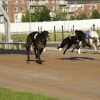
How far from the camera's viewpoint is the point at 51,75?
14.1m

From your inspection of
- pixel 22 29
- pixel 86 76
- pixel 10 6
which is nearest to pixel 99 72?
pixel 86 76

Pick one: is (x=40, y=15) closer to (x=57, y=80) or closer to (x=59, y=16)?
(x=59, y=16)

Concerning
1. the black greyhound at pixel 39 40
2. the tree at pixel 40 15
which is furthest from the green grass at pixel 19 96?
the tree at pixel 40 15

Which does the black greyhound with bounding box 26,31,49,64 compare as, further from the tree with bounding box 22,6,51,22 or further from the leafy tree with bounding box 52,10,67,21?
the leafy tree with bounding box 52,10,67,21

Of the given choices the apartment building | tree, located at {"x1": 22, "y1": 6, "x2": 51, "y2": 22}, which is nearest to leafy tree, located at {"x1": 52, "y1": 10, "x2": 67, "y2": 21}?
tree, located at {"x1": 22, "y1": 6, "x2": 51, "y2": 22}

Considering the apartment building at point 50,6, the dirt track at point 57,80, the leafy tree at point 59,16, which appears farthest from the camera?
the apartment building at point 50,6

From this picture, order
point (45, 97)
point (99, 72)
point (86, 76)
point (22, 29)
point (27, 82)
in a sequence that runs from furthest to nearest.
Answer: point (22, 29) → point (99, 72) → point (86, 76) → point (27, 82) → point (45, 97)

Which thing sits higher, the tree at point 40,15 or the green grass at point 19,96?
the tree at point 40,15

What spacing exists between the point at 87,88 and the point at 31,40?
7.61 m

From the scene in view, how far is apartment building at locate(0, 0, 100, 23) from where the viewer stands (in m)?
109

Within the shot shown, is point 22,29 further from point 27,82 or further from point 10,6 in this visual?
point 27,82

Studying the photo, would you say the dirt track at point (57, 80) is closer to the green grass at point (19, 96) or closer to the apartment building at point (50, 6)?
the green grass at point (19, 96)

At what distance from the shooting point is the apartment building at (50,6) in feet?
358

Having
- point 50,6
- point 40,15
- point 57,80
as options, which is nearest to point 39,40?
point 57,80
